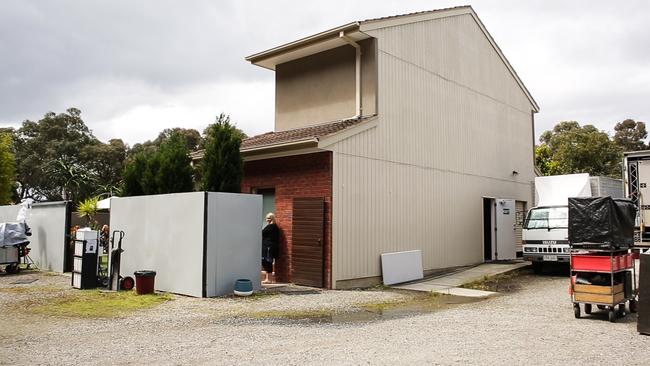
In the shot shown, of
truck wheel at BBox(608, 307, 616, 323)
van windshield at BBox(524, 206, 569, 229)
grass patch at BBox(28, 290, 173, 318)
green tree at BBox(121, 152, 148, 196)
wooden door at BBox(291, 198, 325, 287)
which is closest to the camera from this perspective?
truck wheel at BBox(608, 307, 616, 323)

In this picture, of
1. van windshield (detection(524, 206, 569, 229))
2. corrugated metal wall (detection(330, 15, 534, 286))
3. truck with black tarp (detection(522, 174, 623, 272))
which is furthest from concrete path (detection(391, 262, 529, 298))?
van windshield (detection(524, 206, 569, 229))

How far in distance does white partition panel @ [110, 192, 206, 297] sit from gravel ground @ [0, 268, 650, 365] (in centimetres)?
102

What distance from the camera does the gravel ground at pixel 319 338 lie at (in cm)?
602

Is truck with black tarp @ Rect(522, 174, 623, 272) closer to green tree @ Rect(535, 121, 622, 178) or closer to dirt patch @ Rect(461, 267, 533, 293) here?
dirt patch @ Rect(461, 267, 533, 293)

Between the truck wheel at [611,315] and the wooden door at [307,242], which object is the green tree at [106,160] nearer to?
the wooden door at [307,242]

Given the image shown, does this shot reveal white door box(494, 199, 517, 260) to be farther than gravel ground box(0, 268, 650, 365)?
Yes

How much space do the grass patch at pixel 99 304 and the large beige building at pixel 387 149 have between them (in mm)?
3667

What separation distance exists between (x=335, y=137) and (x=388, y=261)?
3.63m

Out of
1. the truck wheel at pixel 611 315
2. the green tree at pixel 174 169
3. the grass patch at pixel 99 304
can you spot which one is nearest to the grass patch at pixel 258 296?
the grass patch at pixel 99 304

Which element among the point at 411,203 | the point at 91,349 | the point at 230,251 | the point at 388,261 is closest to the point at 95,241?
the point at 230,251

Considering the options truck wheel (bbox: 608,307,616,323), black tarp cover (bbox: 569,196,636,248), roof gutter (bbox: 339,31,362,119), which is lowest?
truck wheel (bbox: 608,307,616,323)

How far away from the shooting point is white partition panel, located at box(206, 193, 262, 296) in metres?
10.5

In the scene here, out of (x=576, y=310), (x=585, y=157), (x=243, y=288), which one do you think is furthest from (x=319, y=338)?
(x=585, y=157)

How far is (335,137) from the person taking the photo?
38.5ft
